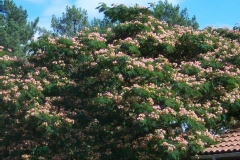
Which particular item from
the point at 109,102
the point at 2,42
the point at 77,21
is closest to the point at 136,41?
the point at 109,102

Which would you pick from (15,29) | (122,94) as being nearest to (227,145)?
(122,94)

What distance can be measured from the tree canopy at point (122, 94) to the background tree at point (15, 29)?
41.2ft

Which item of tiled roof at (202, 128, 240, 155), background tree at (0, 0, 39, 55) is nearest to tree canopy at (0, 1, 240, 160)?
tiled roof at (202, 128, 240, 155)

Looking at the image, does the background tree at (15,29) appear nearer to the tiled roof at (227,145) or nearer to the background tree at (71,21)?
the background tree at (71,21)

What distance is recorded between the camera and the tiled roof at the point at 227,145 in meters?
10.5

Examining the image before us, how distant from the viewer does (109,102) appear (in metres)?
11.4

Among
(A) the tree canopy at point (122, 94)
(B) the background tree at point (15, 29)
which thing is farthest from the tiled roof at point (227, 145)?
(B) the background tree at point (15, 29)

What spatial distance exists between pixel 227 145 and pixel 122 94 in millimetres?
2701

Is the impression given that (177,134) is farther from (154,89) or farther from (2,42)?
(2,42)

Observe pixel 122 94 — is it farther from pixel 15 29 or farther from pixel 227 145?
pixel 15 29

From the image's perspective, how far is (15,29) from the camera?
28.2 meters

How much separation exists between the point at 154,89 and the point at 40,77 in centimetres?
371

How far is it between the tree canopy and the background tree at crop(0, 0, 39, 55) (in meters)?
12.6

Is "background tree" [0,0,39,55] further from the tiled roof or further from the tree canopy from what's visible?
the tiled roof
